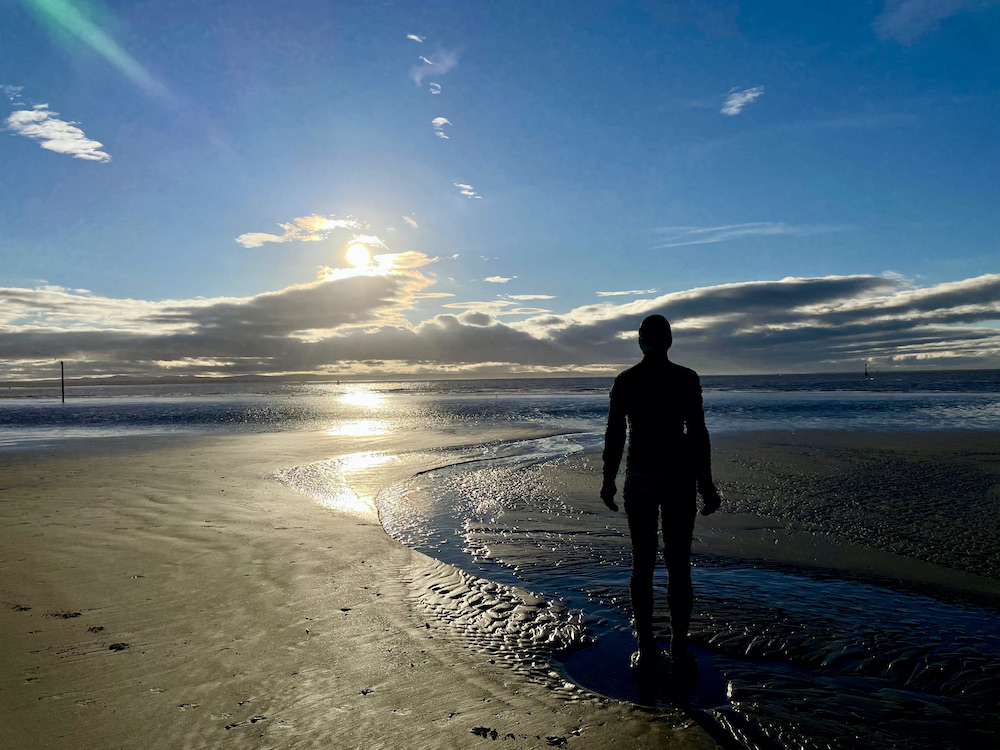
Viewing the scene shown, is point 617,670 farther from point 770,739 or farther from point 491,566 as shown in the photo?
point 491,566

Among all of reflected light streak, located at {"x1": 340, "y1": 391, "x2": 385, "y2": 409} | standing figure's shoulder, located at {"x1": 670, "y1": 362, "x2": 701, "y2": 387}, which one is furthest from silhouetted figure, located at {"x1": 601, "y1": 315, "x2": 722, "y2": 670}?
reflected light streak, located at {"x1": 340, "y1": 391, "x2": 385, "y2": 409}

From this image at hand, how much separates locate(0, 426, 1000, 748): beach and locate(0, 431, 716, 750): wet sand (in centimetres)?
2

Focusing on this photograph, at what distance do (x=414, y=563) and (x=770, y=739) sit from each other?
15.7 ft

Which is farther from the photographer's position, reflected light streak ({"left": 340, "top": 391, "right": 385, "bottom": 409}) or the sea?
reflected light streak ({"left": 340, "top": 391, "right": 385, "bottom": 409})

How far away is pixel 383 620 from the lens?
5.41 meters

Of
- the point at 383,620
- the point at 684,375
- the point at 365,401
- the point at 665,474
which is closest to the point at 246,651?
the point at 383,620

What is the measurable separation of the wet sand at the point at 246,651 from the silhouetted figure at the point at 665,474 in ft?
2.52

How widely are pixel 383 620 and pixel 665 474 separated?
10.3 feet

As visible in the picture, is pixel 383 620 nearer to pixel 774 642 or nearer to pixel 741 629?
pixel 741 629

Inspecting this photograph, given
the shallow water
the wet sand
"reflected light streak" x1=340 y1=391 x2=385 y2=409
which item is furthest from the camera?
"reflected light streak" x1=340 y1=391 x2=385 y2=409

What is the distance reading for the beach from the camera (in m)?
3.68

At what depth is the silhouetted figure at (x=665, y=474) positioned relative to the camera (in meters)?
4.35

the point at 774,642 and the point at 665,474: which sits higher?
the point at 665,474

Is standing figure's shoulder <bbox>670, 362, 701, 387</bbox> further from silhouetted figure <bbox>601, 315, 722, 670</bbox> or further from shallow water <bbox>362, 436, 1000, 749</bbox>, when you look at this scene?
shallow water <bbox>362, 436, 1000, 749</bbox>
